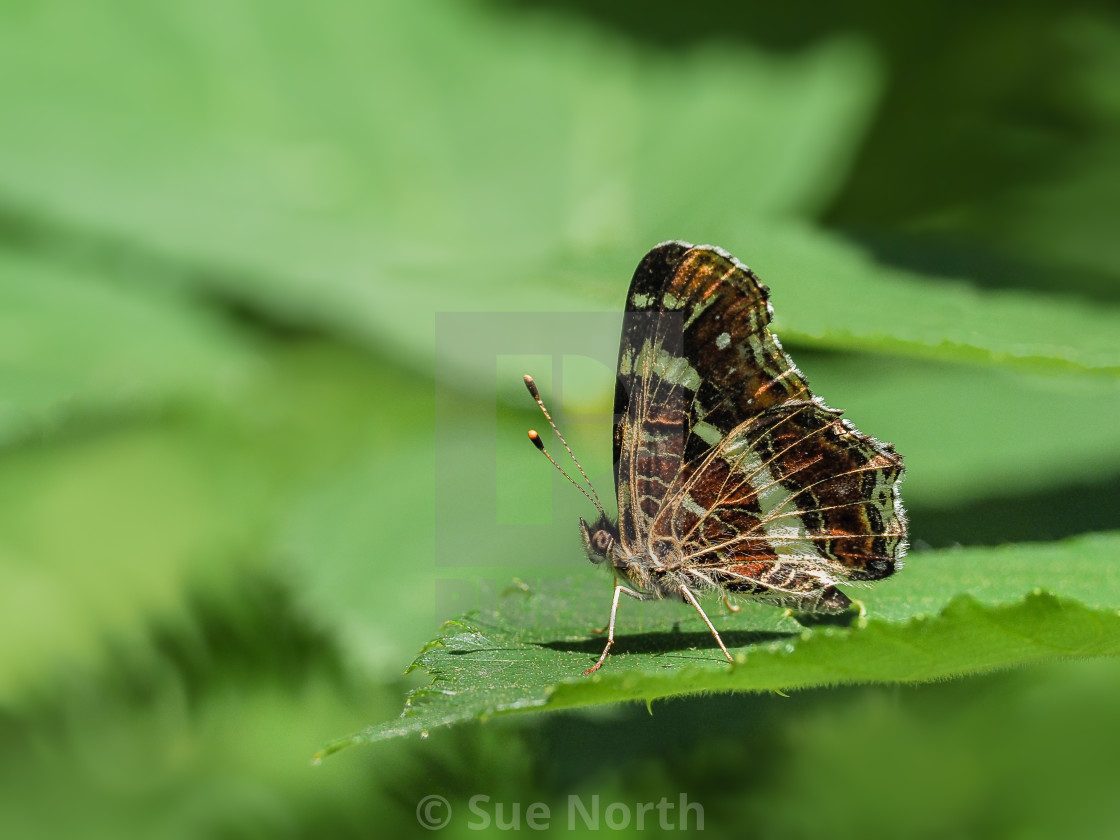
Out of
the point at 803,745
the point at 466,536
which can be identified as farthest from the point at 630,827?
the point at 466,536

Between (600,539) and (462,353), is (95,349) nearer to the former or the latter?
(462,353)

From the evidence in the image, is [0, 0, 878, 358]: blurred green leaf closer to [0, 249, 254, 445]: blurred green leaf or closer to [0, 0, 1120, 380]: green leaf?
[0, 0, 1120, 380]: green leaf

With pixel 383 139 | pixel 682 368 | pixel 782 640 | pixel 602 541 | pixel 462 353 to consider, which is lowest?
pixel 782 640

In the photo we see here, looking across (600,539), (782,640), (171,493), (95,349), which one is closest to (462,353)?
(171,493)

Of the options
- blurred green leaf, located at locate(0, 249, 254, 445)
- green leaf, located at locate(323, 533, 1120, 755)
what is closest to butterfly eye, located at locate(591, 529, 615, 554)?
green leaf, located at locate(323, 533, 1120, 755)

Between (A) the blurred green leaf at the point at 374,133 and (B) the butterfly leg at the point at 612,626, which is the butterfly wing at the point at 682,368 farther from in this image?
(A) the blurred green leaf at the point at 374,133

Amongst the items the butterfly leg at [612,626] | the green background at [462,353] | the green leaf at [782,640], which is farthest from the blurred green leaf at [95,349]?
the butterfly leg at [612,626]

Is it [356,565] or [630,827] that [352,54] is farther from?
[630,827]
